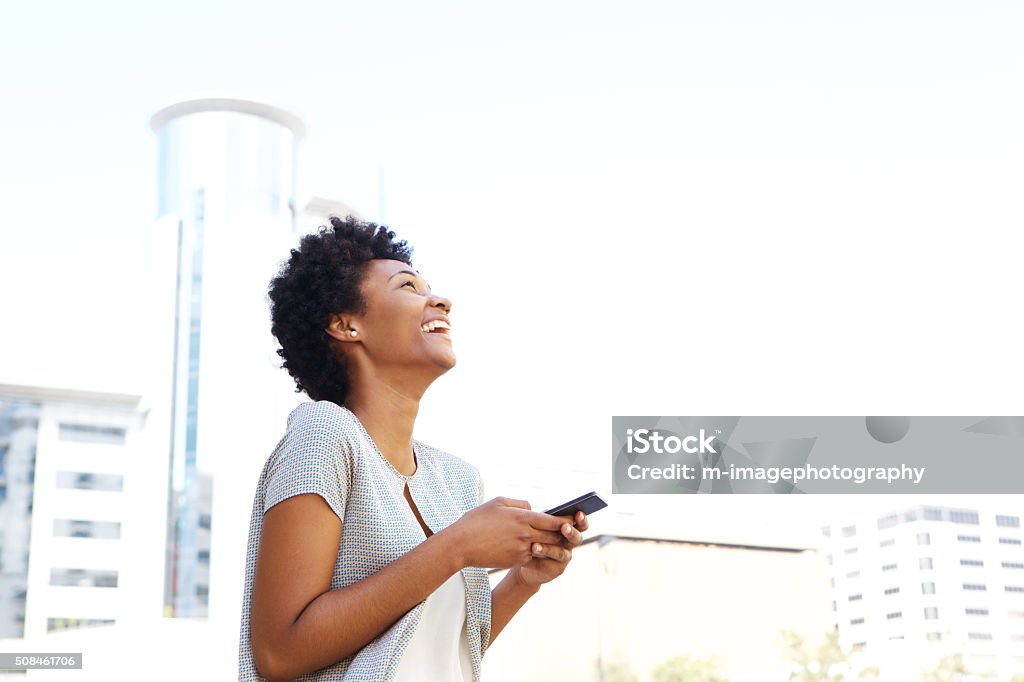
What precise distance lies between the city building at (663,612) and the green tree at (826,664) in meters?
0.04

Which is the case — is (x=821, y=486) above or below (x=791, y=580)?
above

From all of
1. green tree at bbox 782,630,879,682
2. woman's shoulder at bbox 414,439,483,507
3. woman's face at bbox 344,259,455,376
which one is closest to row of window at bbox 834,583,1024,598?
green tree at bbox 782,630,879,682

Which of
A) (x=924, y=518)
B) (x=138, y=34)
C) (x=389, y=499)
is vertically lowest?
(x=389, y=499)

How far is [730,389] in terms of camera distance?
4.66 metres

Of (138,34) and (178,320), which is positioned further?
(138,34)

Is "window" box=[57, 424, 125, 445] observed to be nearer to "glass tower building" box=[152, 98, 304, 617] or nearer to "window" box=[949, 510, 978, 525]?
"glass tower building" box=[152, 98, 304, 617]

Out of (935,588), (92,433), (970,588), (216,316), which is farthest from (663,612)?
(92,433)

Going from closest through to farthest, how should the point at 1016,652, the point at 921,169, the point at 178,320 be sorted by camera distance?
the point at 1016,652 → the point at 178,320 → the point at 921,169

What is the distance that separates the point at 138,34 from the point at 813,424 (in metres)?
3.40

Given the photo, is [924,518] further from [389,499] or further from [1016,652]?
[389,499]

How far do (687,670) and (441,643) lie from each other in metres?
3.27

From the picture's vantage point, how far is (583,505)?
67 cm

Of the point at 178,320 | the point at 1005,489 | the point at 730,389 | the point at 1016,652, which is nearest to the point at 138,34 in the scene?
the point at 178,320

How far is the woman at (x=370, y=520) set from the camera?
2.13 feet
